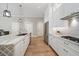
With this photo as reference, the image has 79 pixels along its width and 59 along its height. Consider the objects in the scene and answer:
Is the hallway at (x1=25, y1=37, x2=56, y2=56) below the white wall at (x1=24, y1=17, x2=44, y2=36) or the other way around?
below

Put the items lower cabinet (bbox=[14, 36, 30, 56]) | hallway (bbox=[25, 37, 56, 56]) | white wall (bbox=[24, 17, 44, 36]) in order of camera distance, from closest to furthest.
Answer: lower cabinet (bbox=[14, 36, 30, 56]) → hallway (bbox=[25, 37, 56, 56]) → white wall (bbox=[24, 17, 44, 36])

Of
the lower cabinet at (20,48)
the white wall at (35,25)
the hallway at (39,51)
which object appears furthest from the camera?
the white wall at (35,25)

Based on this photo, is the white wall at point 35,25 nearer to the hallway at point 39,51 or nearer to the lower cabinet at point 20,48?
the hallway at point 39,51

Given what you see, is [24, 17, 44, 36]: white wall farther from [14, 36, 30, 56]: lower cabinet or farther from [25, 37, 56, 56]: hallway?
[14, 36, 30, 56]: lower cabinet

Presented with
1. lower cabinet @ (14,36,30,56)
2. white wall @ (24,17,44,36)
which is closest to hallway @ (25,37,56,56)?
lower cabinet @ (14,36,30,56)

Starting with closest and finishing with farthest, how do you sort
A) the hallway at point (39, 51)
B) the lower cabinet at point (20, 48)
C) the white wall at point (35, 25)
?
the lower cabinet at point (20, 48) < the hallway at point (39, 51) < the white wall at point (35, 25)

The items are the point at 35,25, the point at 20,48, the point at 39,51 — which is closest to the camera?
the point at 20,48

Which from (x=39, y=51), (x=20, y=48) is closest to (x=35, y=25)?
(x=39, y=51)

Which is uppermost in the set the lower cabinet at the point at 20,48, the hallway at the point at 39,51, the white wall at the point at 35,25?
the white wall at the point at 35,25

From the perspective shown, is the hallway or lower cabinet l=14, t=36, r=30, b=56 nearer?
lower cabinet l=14, t=36, r=30, b=56

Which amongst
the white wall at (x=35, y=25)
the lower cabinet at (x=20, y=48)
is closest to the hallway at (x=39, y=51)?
the lower cabinet at (x=20, y=48)

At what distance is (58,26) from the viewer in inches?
221

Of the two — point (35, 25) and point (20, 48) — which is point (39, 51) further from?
point (35, 25)

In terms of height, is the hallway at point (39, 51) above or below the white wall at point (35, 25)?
below
